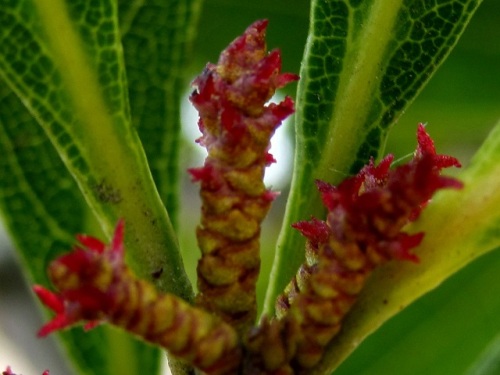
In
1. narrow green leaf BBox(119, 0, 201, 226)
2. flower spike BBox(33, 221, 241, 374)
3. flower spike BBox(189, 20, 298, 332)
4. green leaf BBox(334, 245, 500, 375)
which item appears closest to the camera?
flower spike BBox(33, 221, 241, 374)

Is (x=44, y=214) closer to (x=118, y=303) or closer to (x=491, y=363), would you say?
(x=118, y=303)

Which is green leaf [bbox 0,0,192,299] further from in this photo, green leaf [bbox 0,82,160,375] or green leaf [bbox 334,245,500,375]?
green leaf [bbox 334,245,500,375]

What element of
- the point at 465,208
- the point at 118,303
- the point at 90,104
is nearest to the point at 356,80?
the point at 465,208

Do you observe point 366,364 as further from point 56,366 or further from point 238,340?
point 56,366

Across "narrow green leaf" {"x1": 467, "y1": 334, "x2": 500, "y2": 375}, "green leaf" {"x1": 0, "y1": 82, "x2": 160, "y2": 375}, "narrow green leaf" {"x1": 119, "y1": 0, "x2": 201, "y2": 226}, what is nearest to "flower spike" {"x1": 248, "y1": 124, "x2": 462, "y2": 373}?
"narrow green leaf" {"x1": 467, "y1": 334, "x2": 500, "y2": 375}

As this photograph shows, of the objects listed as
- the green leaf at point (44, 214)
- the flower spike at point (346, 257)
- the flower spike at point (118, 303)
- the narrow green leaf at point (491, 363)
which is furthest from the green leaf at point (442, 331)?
the flower spike at point (118, 303)

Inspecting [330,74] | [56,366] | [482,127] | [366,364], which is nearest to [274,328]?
[330,74]

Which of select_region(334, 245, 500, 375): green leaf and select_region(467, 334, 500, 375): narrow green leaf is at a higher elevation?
select_region(467, 334, 500, 375): narrow green leaf

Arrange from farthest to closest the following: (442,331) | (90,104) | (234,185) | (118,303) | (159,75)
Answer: (442,331), (159,75), (90,104), (234,185), (118,303)
